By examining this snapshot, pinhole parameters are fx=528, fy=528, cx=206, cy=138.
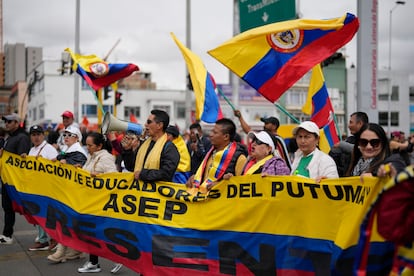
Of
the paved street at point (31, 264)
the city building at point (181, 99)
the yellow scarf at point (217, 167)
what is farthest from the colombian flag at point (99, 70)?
the city building at point (181, 99)

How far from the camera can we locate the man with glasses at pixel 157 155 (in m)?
5.48

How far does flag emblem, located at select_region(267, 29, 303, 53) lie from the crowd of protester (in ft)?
3.81

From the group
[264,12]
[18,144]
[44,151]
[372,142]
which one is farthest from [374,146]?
[264,12]

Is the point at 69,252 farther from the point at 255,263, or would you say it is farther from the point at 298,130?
the point at 298,130

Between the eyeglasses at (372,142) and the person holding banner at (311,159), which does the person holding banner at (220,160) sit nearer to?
the person holding banner at (311,159)

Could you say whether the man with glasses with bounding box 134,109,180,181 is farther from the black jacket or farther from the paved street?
the black jacket

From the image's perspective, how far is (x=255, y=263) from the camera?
15.5ft

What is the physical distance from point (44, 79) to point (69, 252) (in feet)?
173

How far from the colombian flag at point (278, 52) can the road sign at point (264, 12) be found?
17.0ft

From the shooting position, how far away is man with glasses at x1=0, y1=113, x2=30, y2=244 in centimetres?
788

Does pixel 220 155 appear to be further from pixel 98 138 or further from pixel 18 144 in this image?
pixel 18 144

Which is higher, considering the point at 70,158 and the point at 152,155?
the point at 152,155

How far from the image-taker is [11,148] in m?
7.88

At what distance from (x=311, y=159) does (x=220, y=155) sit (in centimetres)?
104
